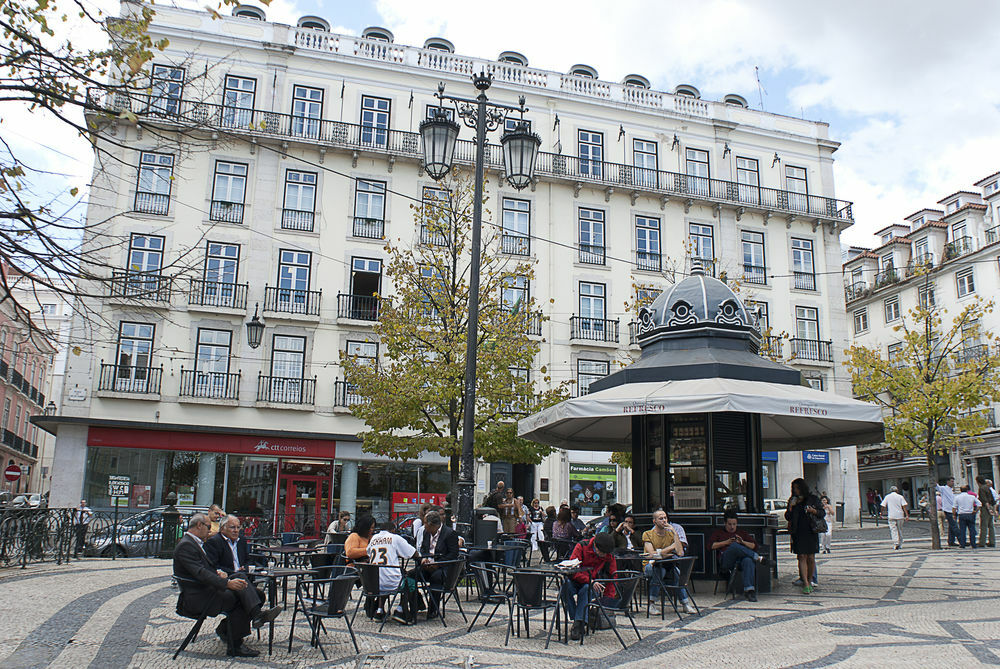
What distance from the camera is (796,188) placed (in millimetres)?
36469

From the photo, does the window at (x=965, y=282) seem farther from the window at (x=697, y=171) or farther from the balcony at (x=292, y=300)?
the balcony at (x=292, y=300)

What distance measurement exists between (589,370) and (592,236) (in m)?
5.63

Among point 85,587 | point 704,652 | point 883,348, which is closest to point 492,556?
point 704,652

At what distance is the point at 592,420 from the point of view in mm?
14086

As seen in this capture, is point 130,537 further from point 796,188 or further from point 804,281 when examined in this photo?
point 796,188

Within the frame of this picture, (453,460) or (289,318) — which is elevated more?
(289,318)

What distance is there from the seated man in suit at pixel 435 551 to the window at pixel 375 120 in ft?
77.0

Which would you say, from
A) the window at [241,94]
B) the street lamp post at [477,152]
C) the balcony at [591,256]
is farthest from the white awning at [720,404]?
the window at [241,94]

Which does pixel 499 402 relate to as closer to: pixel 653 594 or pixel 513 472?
pixel 653 594

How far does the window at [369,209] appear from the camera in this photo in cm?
3056

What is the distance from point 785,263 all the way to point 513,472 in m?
15.1

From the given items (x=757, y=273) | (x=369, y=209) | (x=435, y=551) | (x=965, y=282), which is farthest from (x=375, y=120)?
(x=965, y=282)

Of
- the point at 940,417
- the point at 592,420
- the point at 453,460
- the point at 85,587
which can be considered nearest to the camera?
the point at 85,587

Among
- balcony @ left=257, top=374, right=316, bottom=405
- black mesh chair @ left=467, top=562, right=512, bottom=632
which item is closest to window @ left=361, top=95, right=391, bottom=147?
balcony @ left=257, top=374, right=316, bottom=405
